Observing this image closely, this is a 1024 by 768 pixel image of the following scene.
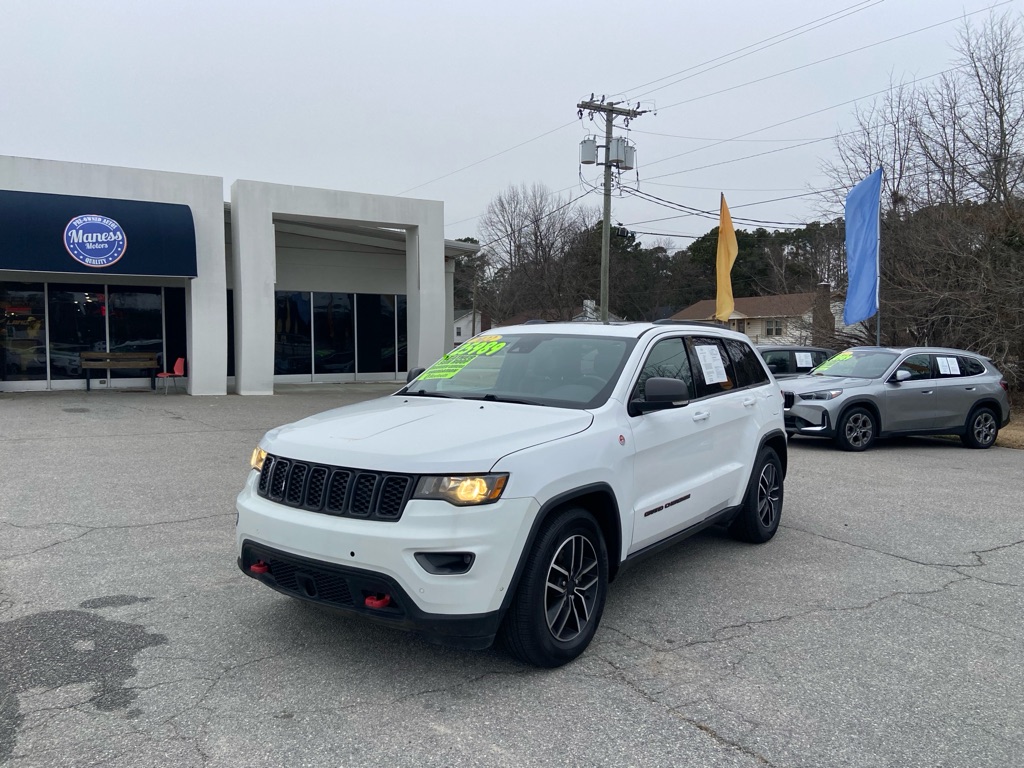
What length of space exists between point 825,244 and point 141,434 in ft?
68.2

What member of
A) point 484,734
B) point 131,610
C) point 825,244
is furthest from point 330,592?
point 825,244

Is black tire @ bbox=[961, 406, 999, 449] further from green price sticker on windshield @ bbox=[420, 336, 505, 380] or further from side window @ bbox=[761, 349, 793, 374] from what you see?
green price sticker on windshield @ bbox=[420, 336, 505, 380]

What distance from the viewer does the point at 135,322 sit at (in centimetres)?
1856

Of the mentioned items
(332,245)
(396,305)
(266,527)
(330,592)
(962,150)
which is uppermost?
(962,150)

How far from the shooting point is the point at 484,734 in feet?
10.6

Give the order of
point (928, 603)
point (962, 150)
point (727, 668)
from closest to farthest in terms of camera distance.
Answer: point (727, 668) → point (928, 603) → point (962, 150)

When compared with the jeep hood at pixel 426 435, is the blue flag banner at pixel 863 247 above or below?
above

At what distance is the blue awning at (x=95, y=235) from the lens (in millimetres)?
14852

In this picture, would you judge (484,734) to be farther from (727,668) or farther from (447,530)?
(727,668)

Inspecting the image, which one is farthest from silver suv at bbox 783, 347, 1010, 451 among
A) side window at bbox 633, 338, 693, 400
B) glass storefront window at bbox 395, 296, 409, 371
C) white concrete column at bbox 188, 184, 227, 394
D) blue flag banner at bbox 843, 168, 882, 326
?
glass storefront window at bbox 395, 296, 409, 371

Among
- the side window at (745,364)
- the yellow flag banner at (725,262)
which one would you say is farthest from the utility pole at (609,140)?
the side window at (745,364)

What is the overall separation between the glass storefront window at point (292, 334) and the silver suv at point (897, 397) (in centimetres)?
1380

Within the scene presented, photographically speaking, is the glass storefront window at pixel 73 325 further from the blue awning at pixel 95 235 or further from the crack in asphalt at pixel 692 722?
the crack in asphalt at pixel 692 722

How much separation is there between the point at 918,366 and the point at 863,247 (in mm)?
5518
